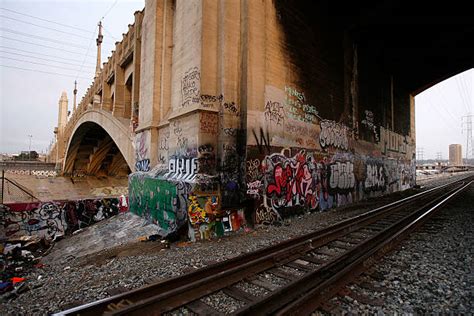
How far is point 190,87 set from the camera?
8.07m

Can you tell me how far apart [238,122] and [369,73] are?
491 inches

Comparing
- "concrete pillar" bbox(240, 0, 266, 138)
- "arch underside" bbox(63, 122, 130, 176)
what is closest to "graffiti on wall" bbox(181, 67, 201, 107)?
"concrete pillar" bbox(240, 0, 266, 138)

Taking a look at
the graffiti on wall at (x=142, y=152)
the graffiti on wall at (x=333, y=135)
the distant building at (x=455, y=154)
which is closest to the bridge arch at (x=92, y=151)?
the graffiti on wall at (x=142, y=152)

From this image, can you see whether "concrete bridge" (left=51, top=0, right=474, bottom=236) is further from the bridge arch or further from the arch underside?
the arch underside

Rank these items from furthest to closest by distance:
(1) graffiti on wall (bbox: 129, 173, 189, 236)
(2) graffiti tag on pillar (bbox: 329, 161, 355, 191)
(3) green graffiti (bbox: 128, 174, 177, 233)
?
(2) graffiti tag on pillar (bbox: 329, 161, 355, 191) < (3) green graffiti (bbox: 128, 174, 177, 233) < (1) graffiti on wall (bbox: 129, 173, 189, 236)

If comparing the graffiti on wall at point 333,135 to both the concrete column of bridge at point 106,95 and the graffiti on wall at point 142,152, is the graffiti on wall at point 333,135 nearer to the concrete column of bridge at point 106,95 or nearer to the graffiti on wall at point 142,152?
the graffiti on wall at point 142,152

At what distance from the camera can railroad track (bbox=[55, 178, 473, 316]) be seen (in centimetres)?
301

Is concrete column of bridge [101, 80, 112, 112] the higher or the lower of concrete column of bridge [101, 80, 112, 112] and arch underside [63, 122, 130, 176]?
the higher

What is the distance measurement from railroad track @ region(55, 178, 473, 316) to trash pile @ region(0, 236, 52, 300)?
258 centimetres

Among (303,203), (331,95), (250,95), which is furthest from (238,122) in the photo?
(331,95)

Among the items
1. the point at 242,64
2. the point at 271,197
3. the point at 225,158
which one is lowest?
the point at 271,197

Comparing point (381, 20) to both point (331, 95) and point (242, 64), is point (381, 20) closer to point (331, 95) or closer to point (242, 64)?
point (331, 95)

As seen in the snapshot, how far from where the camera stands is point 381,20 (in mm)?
12906

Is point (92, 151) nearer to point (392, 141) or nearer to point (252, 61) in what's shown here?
point (252, 61)
